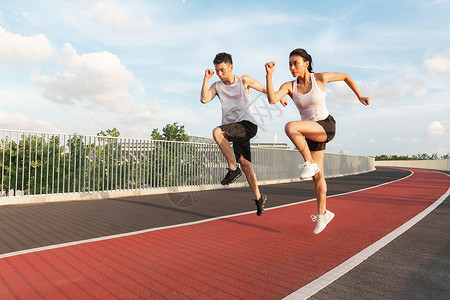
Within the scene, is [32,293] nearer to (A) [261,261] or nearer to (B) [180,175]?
(A) [261,261]

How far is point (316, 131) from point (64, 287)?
3.07 metres

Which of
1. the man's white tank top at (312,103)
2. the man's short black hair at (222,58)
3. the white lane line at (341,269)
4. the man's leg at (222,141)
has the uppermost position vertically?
the man's short black hair at (222,58)

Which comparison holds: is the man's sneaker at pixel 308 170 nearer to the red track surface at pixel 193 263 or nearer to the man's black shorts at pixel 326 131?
the man's black shorts at pixel 326 131

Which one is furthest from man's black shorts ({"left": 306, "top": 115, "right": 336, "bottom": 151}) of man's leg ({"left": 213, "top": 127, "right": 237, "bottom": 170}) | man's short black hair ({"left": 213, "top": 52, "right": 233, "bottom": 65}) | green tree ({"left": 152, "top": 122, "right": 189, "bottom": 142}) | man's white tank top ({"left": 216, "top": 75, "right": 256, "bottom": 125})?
green tree ({"left": 152, "top": 122, "right": 189, "bottom": 142})

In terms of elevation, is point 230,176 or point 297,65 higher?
point 297,65

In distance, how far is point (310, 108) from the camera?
4223 millimetres

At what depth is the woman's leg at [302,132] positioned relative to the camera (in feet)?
12.8

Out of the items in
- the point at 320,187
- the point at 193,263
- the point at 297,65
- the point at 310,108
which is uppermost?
the point at 297,65

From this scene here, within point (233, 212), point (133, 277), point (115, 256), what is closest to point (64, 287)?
point (133, 277)

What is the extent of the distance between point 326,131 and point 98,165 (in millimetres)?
8091

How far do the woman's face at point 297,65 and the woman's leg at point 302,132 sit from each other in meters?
0.67

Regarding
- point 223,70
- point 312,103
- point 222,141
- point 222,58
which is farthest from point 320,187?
point 222,58

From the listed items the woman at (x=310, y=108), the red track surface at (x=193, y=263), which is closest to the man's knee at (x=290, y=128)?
the woman at (x=310, y=108)

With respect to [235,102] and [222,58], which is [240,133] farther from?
[222,58]
